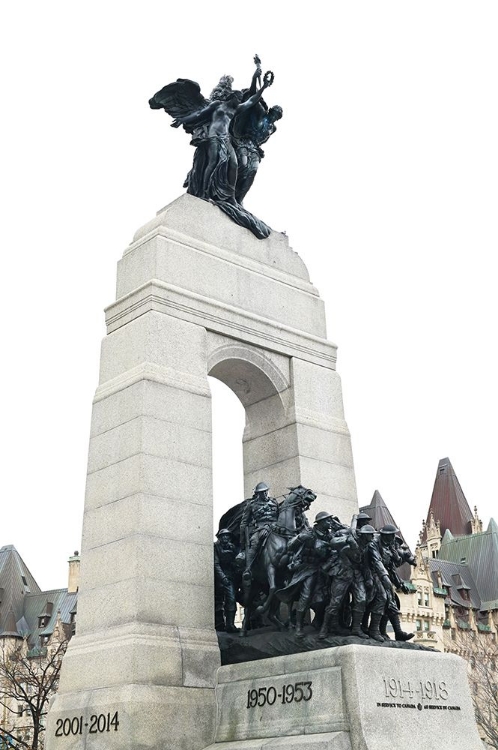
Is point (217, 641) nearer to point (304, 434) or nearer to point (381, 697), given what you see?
point (381, 697)

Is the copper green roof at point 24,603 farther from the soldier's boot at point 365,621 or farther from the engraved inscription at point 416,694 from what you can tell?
the engraved inscription at point 416,694

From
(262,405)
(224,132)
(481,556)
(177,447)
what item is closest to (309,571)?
(177,447)

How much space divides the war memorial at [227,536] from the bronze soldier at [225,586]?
0.08 feet

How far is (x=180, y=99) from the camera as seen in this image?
1828 centimetres

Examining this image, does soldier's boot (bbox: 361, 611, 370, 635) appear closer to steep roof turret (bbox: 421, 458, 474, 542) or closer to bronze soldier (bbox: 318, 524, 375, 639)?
bronze soldier (bbox: 318, 524, 375, 639)

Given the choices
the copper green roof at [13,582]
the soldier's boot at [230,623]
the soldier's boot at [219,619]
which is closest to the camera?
the soldier's boot at [230,623]

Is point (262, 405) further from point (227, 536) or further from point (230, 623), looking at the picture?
point (230, 623)

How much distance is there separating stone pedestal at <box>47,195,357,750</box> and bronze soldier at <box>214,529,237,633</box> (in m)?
0.24

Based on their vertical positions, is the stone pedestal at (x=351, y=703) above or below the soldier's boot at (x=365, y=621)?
below

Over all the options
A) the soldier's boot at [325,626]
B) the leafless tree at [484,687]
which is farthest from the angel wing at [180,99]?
the leafless tree at [484,687]

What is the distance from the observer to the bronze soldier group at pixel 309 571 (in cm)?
1220

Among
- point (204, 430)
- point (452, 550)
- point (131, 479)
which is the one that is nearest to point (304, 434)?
point (204, 430)

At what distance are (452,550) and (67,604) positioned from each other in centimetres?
3893

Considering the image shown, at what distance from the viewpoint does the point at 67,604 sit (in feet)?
237
